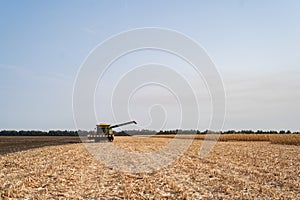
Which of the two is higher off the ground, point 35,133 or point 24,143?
point 35,133

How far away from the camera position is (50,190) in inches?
368

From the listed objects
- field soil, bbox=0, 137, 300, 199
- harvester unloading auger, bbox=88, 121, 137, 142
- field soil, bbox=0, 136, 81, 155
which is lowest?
field soil, bbox=0, 137, 300, 199

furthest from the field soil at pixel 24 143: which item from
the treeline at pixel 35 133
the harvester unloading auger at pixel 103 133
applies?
the treeline at pixel 35 133

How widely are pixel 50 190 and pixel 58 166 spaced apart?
4828 millimetres

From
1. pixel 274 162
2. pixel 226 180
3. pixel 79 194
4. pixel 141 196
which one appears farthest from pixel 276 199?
pixel 274 162

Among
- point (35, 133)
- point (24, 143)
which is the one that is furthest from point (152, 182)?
point (35, 133)

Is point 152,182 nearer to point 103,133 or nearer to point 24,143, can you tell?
point 103,133

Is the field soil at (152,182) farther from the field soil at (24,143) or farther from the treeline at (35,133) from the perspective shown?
the treeline at (35,133)

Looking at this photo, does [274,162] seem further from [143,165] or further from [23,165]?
[23,165]

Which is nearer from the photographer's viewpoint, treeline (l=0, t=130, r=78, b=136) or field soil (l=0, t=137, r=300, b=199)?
field soil (l=0, t=137, r=300, b=199)

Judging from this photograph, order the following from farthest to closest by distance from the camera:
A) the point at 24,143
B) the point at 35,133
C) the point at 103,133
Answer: the point at 35,133 → the point at 24,143 → the point at 103,133

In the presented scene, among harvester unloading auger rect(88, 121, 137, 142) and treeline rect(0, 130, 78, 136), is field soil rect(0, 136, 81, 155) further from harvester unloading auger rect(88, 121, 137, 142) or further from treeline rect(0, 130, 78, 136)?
treeline rect(0, 130, 78, 136)

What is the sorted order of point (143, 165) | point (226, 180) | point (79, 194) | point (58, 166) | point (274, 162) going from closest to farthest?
point (79, 194) < point (226, 180) < point (58, 166) < point (143, 165) < point (274, 162)

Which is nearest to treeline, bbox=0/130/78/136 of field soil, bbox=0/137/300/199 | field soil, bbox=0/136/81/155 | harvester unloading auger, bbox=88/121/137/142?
field soil, bbox=0/136/81/155
